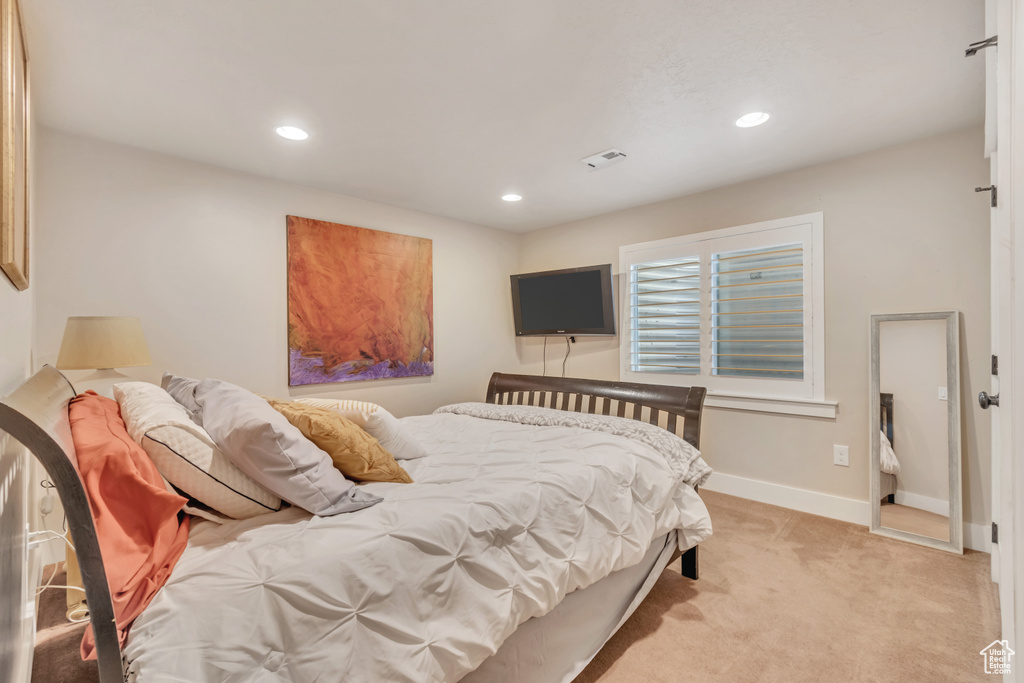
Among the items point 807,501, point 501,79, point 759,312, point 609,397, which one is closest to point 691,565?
point 609,397

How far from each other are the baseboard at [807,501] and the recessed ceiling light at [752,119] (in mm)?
2440

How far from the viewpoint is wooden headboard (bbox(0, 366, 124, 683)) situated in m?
0.60

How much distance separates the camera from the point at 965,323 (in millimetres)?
2586

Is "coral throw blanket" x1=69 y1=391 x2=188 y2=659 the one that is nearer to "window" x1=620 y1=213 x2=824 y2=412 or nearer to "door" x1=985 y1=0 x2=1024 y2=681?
"door" x1=985 y1=0 x2=1024 y2=681

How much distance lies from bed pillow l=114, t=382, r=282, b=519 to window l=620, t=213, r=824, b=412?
3.26m

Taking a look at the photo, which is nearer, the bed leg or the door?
the door

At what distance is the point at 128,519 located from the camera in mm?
990

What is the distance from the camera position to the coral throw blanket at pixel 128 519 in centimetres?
89

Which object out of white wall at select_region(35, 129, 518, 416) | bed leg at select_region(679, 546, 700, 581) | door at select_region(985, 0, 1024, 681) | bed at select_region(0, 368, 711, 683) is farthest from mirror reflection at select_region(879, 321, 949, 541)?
white wall at select_region(35, 129, 518, 416)

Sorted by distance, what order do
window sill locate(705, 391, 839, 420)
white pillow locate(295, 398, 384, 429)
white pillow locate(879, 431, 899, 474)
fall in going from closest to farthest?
white pillow locate(295, 398, 384, 429) → white pillow locate(879, 431, 899, 474) → window sill locate(705, 391, 839, 420)

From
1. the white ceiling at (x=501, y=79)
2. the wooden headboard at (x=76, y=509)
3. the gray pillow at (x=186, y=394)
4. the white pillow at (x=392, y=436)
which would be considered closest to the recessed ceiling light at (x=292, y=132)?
the white ceiling at (x=501, y=79)

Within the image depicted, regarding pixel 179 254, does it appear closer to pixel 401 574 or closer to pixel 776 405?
pixel 401 574

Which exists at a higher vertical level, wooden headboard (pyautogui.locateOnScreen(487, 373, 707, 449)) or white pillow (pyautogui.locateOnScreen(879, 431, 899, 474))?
wooden headboard (pyautogui.locateOnScreen(487, 373, 707, 449))

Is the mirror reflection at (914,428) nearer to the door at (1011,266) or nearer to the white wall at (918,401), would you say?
the white wall at (918,401)
